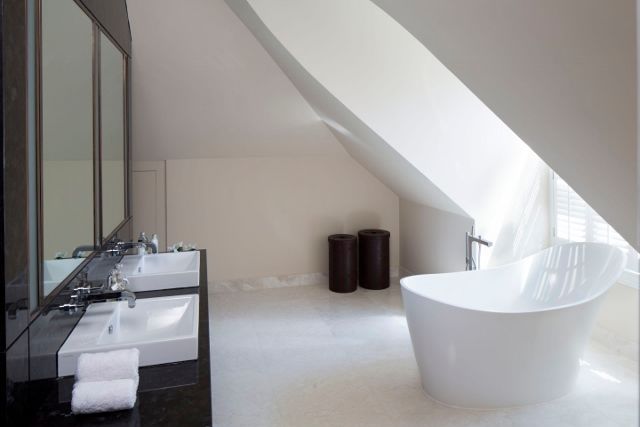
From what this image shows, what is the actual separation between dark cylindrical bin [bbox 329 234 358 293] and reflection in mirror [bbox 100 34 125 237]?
229cm

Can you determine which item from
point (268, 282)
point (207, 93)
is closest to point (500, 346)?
point (207, 93)

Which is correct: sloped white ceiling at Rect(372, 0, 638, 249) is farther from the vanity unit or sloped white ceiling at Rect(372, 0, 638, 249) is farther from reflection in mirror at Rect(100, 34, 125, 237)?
reflection in mirror at Rect(100, 34, 125, 237)

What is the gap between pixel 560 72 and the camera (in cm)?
136

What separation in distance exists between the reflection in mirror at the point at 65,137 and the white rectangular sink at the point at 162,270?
14.7 inches

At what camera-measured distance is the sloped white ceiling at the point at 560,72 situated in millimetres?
1159

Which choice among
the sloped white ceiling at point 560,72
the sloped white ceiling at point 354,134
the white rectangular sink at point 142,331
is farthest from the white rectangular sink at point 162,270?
the sloped white ceiling at point 560,72

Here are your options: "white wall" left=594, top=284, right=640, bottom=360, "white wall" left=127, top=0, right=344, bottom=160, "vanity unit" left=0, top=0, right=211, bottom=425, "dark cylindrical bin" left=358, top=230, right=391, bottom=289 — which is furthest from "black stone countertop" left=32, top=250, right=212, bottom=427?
"dark cylindrical bin" left=358, top=230, right=391, bottom=289

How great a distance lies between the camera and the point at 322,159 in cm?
505

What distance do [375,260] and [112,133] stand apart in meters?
2.94

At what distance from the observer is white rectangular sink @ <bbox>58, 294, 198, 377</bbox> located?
151 cm

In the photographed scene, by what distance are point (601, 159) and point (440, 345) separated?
1377 millimetres

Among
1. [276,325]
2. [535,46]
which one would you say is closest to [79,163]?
[535,46]

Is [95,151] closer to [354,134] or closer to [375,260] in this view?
[354,134]

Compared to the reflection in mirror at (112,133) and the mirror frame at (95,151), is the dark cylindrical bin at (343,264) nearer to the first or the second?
the mirror frame at (95,151)
